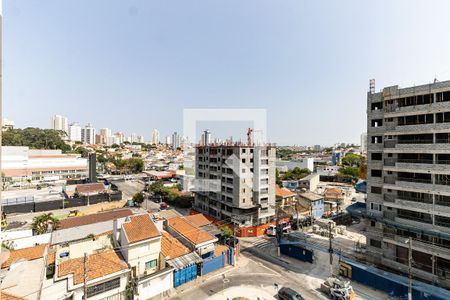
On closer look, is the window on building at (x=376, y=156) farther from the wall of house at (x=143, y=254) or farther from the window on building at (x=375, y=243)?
the wall of house at (x=143, y=254)

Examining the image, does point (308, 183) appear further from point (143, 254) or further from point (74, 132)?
point (74, 132)

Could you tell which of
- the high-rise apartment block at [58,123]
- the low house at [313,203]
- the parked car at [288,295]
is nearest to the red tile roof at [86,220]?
the parked car at [288,295]

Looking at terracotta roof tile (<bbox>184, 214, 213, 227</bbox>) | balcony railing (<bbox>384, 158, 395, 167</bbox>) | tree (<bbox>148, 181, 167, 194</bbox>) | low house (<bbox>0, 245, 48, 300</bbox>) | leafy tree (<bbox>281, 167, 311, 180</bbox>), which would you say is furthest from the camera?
leafy tree (<bbox>281, 167, 311, 180</bbox>)

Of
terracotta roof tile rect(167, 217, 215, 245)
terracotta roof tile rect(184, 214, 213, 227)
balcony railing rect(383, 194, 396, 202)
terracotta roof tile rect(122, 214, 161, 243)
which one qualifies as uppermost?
balcony railing rect(383, 194, 396, 202)

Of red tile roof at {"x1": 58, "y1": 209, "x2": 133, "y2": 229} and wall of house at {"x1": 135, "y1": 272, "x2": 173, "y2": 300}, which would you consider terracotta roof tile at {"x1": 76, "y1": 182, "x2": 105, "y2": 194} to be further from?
wall of house at {"x1": 135, "y1": 272, "x2": 173, "y2": 300}

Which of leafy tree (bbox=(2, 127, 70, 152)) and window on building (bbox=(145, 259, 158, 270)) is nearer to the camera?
window on building (bbox=(145, 259, 158, 270))

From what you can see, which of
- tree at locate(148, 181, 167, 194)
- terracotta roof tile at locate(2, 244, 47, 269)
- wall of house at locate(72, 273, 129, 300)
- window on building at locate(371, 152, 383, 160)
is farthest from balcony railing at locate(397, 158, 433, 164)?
tree at locate(148, 181, 167, 194)

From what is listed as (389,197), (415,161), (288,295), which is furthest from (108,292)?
(415,161)
